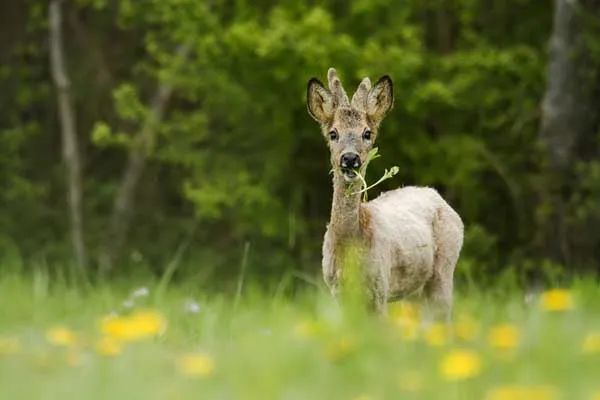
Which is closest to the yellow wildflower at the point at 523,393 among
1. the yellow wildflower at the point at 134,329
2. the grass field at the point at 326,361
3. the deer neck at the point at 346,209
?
the grass field at the point at 326,361

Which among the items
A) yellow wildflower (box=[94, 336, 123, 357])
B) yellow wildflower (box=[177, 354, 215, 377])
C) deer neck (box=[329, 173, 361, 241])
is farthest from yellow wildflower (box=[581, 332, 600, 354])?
deer neck (box=[329, 173, 361, 241])


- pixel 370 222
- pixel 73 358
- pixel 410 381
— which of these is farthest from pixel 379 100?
pixel 410 381

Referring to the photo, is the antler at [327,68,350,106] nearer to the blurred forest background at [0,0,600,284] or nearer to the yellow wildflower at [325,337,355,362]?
the yellow wildflower at [325,337,355,362]

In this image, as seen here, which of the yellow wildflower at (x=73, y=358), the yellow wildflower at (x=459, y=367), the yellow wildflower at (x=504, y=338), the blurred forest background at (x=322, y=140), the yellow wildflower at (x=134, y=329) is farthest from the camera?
the blurred forest background at (x=322, y=140)

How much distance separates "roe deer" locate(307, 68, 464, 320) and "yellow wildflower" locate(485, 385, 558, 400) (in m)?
2.88

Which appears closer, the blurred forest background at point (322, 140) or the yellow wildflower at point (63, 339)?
the yellow wildflower at point (63, 339)

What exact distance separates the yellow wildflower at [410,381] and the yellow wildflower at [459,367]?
7 cm

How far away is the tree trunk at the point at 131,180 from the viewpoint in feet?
59.3

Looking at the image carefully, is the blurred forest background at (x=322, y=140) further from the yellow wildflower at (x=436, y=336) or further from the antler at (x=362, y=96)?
the yellow wildflower at (x=436, y=336)

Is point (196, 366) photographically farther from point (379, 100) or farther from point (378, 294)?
point (379, 100)

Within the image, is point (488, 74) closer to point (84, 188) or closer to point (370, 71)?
point (370, 71)

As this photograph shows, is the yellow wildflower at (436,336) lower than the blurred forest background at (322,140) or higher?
lower

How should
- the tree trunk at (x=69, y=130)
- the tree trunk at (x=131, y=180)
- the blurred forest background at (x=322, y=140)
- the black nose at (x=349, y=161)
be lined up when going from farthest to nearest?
the tree trunk at (x=69, y=130)
the tree trunk at (x=131, y=180)
the blurred forest background at (x=322, y=140)
the black nose at (x=349, y=161)

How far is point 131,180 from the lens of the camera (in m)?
19.1
